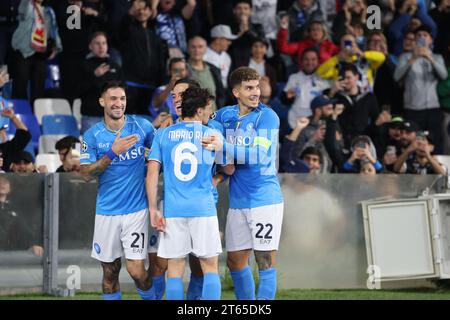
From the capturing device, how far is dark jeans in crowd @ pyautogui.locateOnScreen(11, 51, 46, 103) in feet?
49.8

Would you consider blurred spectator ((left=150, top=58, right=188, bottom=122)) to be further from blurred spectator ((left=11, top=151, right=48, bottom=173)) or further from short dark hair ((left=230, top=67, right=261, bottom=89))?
short dark hair ((left=230, top=67, right=261, bottom=89))

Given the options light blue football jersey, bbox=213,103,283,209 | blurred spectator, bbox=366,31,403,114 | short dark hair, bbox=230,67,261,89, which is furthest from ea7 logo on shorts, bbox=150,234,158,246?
Result: blurred spectator, bbox=366,31,403,114

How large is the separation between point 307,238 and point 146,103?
353 centimetres

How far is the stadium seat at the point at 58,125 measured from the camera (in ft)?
48.6

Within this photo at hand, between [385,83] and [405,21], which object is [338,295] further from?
[405,21]

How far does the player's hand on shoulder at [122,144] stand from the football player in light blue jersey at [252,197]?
0.89 meters

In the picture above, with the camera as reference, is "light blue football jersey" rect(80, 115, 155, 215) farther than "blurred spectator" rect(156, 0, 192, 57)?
No

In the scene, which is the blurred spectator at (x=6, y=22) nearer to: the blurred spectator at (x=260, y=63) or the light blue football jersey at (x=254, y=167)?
the blurred spectator at (x=260, y=63)

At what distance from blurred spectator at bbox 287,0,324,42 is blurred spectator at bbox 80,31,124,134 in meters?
3.36

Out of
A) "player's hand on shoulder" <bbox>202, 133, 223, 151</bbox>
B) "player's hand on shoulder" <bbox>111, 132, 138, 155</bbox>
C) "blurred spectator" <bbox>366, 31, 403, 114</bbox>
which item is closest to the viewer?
"player's hand on shoulder" <bbox>202, 133, 223, 151</bbox>

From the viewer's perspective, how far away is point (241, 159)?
973cm
